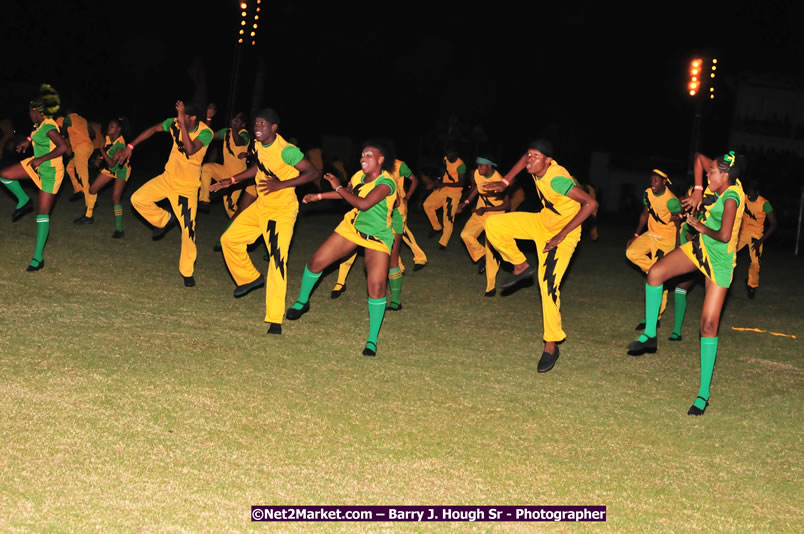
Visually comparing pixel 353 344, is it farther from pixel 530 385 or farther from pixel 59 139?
pixel 59 139

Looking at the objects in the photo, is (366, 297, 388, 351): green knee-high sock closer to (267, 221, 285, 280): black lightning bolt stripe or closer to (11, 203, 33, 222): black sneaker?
(267, 221, 285, 280): black lightning bolt stripe

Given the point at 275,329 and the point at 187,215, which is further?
the point at 187,215

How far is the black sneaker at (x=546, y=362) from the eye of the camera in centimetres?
799

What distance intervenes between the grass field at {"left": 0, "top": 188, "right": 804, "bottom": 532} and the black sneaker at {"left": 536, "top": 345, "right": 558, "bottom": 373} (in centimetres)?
10

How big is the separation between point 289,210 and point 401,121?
107 feet

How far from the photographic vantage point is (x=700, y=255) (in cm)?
730

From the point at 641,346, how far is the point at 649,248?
3120 mm

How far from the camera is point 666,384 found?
8016mm

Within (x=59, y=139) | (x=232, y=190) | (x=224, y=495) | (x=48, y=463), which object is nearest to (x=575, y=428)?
(x=224, y=495)

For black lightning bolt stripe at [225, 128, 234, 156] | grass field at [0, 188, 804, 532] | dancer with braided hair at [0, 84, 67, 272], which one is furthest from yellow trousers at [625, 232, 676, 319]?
dancer with braided hair at [0, 84, 67, 272]

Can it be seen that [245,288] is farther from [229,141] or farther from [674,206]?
[229,141]

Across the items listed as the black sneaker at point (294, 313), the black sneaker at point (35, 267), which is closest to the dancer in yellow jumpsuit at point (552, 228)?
the black sneaker at point (294, 313)

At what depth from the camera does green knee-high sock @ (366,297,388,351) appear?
320 inches

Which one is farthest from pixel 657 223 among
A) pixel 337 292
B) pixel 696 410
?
pixel 696 410
